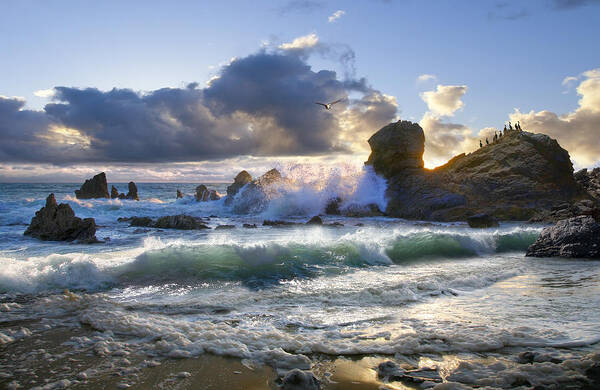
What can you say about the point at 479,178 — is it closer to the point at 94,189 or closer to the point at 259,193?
the point at 259,193

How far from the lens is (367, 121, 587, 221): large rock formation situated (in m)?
23.7

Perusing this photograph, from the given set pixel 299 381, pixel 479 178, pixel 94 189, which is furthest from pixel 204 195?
pixel 299 381

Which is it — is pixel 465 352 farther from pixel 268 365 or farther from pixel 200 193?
pixel 200 193

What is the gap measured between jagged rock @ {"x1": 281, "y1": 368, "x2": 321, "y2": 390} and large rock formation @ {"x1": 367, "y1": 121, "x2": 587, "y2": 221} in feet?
72.5

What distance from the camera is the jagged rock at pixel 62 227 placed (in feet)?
45.4

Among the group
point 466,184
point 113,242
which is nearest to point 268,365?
point 113,242

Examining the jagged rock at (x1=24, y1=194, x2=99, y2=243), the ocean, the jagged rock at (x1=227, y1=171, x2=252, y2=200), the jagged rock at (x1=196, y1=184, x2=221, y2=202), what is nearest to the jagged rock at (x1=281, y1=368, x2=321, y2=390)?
the ocean

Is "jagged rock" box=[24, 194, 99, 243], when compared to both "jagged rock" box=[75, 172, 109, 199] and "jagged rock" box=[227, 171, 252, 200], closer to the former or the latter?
"jagged rock" box=[227, 171, 252, 200]

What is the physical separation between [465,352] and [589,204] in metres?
23.0

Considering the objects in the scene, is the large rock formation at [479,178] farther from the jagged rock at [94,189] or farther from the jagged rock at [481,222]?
the jagged rock at [94,189]

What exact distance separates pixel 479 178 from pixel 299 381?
26.5 m

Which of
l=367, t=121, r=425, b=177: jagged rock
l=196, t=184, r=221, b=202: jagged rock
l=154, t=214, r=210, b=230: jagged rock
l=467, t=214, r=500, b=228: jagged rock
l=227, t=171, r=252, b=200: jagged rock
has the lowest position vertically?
l=154, t=214, r=210, b=230: jagged rock

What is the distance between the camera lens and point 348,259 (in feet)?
31.3

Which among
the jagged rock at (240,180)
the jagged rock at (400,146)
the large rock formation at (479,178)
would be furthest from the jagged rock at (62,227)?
the jagged rock at (240,180)
